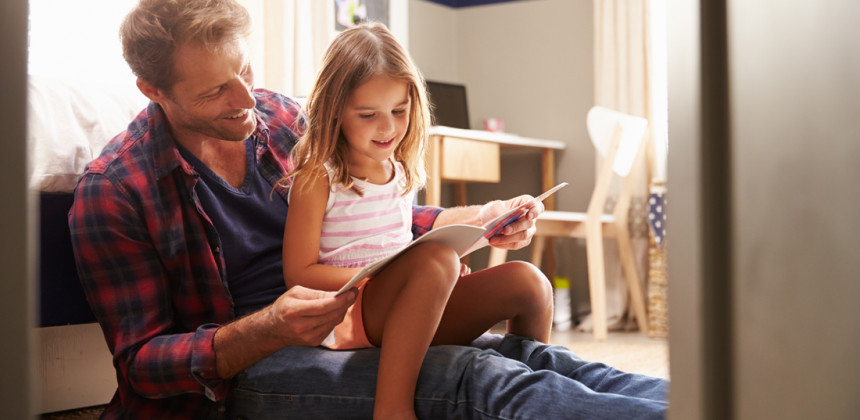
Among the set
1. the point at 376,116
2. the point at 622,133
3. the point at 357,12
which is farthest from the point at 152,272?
the point at 357,12

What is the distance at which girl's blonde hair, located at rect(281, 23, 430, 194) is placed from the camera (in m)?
1.13

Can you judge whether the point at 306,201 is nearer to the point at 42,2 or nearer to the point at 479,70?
the point at 42,2

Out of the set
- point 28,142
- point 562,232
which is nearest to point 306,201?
point 28,142

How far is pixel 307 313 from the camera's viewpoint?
0.92m

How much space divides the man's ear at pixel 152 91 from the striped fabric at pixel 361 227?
0.29 meters

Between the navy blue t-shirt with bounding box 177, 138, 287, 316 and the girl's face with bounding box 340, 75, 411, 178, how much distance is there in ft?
0.54

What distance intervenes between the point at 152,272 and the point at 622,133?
2.18 metres

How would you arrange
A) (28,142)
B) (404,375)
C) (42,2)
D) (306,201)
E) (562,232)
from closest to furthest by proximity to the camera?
(28,142) < (404,375) < (306,201) < (42,2) < (562,232)

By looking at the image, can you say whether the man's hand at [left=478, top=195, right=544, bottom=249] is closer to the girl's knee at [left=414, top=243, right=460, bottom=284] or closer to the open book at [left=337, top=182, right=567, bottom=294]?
the open book at [left=337, top=182, right=567, bottom=294]

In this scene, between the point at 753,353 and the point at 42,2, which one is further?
the point at 42,2

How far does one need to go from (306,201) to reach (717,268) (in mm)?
809

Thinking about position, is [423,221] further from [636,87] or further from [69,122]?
[636,87]

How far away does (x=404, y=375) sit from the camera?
0.93m

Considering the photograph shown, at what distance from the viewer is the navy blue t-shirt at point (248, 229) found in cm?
117
